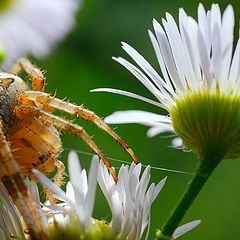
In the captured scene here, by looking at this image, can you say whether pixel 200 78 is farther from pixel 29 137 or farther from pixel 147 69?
pixel 29 137

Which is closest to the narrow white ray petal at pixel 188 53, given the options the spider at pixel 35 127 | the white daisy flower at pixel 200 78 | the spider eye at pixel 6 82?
the white daisy flower at pixel 200 78

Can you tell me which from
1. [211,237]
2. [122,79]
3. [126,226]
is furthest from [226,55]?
[122,79]

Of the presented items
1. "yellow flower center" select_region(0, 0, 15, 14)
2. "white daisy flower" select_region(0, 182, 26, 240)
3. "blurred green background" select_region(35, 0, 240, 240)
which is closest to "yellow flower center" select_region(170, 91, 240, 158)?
"white daisy flower" select_region(0, 182, 26, 240)

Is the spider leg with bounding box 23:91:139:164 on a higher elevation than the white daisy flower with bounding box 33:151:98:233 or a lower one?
Result: higher

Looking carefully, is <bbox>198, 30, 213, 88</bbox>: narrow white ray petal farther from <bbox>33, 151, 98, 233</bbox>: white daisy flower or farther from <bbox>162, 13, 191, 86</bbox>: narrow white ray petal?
<bbox>33, 151, 98, 233</bbox>: white daisy flower

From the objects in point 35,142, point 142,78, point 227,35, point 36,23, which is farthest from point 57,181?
point 36,23

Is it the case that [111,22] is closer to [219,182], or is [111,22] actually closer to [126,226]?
[219,182]
